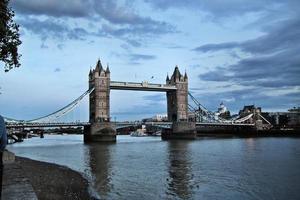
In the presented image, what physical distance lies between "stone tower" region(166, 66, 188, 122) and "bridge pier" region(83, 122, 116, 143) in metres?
23.1

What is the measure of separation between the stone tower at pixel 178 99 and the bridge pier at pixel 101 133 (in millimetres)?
23098

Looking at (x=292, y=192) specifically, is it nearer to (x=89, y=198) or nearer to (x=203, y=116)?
(x=89, y=198)

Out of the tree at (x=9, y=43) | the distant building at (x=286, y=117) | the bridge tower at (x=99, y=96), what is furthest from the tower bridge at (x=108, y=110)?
the tree at (x=9, y=43)

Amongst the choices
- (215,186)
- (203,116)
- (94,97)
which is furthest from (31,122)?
(215,186)

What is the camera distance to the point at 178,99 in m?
90.1

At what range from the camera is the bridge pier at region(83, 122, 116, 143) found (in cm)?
6869

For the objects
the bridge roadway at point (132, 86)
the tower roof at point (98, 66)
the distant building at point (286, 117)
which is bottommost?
the distant building at point (286, 117)

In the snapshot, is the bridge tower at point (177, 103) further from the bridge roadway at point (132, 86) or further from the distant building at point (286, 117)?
the distant building at point (286, 117)

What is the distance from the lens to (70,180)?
16203 mm

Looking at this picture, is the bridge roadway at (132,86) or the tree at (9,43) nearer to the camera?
the tree at (9,43)

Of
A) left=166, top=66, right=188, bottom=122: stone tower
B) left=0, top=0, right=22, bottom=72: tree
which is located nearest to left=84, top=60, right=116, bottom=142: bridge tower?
left=166, top=66, right=188, bottom=122: stone tower

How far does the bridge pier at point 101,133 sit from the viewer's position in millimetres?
68688

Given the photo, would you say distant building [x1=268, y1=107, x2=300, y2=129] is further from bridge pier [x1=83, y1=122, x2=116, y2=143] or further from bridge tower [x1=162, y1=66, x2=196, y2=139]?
bridge pier [x1=83, y1=122, x2=116, y2=143]

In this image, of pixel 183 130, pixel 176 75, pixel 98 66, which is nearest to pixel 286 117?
pixel 176 75
